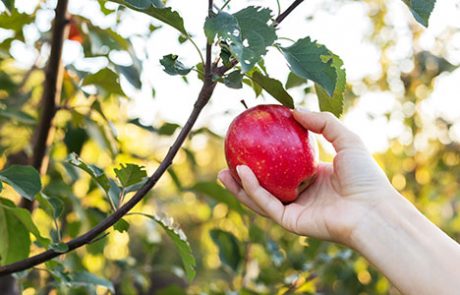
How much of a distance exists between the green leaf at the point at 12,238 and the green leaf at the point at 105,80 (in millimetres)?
436

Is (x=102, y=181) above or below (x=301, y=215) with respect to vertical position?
above

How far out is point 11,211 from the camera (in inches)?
50.4

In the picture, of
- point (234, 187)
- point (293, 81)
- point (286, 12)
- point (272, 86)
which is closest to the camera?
point (286, 12)

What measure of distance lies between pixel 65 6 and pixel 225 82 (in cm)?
57

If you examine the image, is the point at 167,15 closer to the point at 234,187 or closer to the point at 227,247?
the point at 234,187

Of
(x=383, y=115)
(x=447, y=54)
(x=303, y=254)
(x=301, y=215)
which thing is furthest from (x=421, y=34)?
(x=301, y=215)

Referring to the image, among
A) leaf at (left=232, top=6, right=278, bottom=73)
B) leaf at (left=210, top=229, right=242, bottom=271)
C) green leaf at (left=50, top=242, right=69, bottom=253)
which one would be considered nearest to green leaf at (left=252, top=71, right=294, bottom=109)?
leaf at (left=232, top=6, right=278, bottom=73)

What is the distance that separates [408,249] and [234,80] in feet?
1.54

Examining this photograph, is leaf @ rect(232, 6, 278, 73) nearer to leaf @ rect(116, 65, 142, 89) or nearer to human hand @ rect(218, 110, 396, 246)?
human hand @ rect(218, 110, 396, 246)

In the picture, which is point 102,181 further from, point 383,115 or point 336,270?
point 383,115

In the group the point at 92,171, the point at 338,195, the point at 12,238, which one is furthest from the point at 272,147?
the point at 12,238

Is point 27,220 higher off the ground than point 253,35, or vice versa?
point 253,35

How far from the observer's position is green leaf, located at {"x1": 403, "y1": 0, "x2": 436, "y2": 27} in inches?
39.2

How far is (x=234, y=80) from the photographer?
97cm
